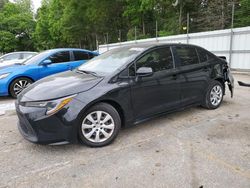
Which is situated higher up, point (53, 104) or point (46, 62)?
point (46, 62)

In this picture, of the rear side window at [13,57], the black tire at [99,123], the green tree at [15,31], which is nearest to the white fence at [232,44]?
the black tire at [99,123]

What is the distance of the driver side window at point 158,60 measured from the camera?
11.6 feet

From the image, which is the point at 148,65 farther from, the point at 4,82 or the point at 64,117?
the point at 4,82

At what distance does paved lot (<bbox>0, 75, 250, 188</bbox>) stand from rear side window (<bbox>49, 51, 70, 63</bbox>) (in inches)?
122

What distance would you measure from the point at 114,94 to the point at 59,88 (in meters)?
0.77

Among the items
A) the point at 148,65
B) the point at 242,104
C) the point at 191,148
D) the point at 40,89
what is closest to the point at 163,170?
the point at 191,148

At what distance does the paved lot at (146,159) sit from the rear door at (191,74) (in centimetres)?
54

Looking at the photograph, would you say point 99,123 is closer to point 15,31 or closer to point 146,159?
point 146,159

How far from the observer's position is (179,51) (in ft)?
13.2

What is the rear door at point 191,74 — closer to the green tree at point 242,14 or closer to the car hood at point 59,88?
the car hood at point 59,88

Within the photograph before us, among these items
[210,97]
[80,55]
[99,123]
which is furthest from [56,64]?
[210,97]

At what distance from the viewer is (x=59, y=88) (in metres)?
3.00

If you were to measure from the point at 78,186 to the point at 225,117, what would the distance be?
3164 millimetres

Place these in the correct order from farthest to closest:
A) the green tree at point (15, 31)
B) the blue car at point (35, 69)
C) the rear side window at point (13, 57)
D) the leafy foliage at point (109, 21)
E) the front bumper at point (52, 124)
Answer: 1. the green tree at point (15, 31)
2. the leafy foliage at point (109, 21)
3. the rear side window at point (13, 57)
4. the blue car at point (35, 69)
5. the front bumper at point (52, 124)
